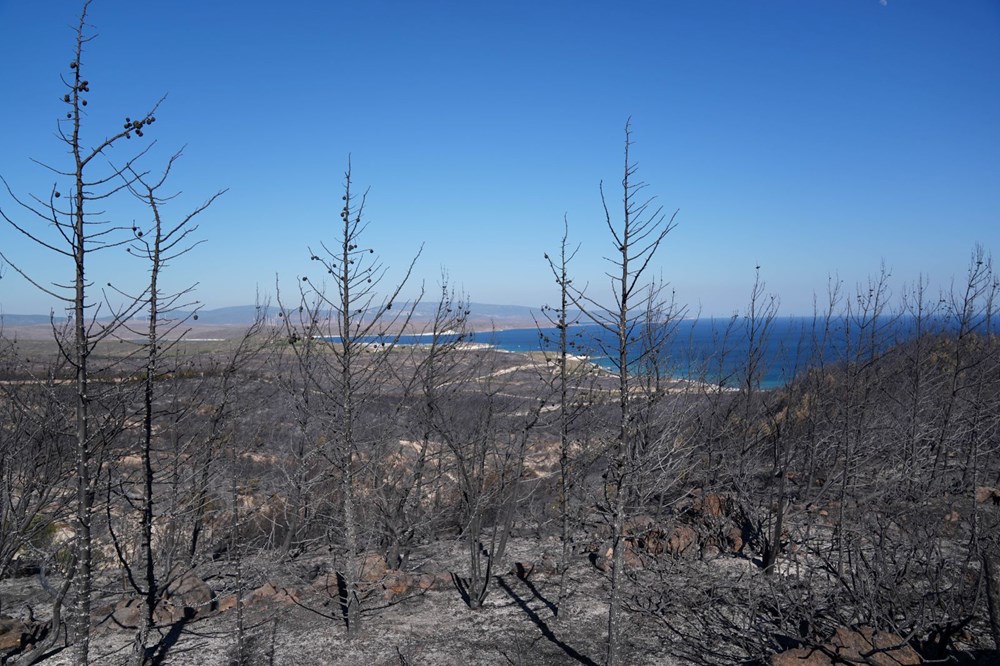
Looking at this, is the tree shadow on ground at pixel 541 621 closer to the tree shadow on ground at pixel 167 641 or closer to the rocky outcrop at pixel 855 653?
the rocky outcrop at pixel 855 653

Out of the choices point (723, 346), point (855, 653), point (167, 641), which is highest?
point (723, 346)

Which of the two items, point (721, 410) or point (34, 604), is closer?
point (34, 604)

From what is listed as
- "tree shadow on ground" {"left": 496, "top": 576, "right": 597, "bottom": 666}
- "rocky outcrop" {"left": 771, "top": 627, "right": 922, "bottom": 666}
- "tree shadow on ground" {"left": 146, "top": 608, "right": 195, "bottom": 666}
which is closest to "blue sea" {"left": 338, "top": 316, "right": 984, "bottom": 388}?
"rocky outcrop" {"left": 771, "top": 627, "right": 922, "bottom": 666}

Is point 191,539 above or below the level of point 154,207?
below

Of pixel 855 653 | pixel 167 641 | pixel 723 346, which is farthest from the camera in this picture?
pixel 723 346

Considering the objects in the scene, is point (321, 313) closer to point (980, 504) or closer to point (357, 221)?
point (357, 221)

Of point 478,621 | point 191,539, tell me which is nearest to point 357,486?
point 191,539

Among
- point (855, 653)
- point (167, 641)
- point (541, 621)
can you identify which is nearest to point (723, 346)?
point (541, 621)

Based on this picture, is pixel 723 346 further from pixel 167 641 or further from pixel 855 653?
pixel 167 641

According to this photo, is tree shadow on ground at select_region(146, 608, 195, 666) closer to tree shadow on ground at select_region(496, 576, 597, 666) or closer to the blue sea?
tree shadow on ground at select_region(496, 576, 597, 666)

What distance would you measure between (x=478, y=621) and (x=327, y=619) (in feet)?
7.92

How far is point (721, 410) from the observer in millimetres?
16828

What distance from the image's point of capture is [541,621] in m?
10.1

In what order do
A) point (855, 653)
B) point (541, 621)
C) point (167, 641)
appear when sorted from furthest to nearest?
point (541, 621) < point (167, 641) < point (855, 653)
